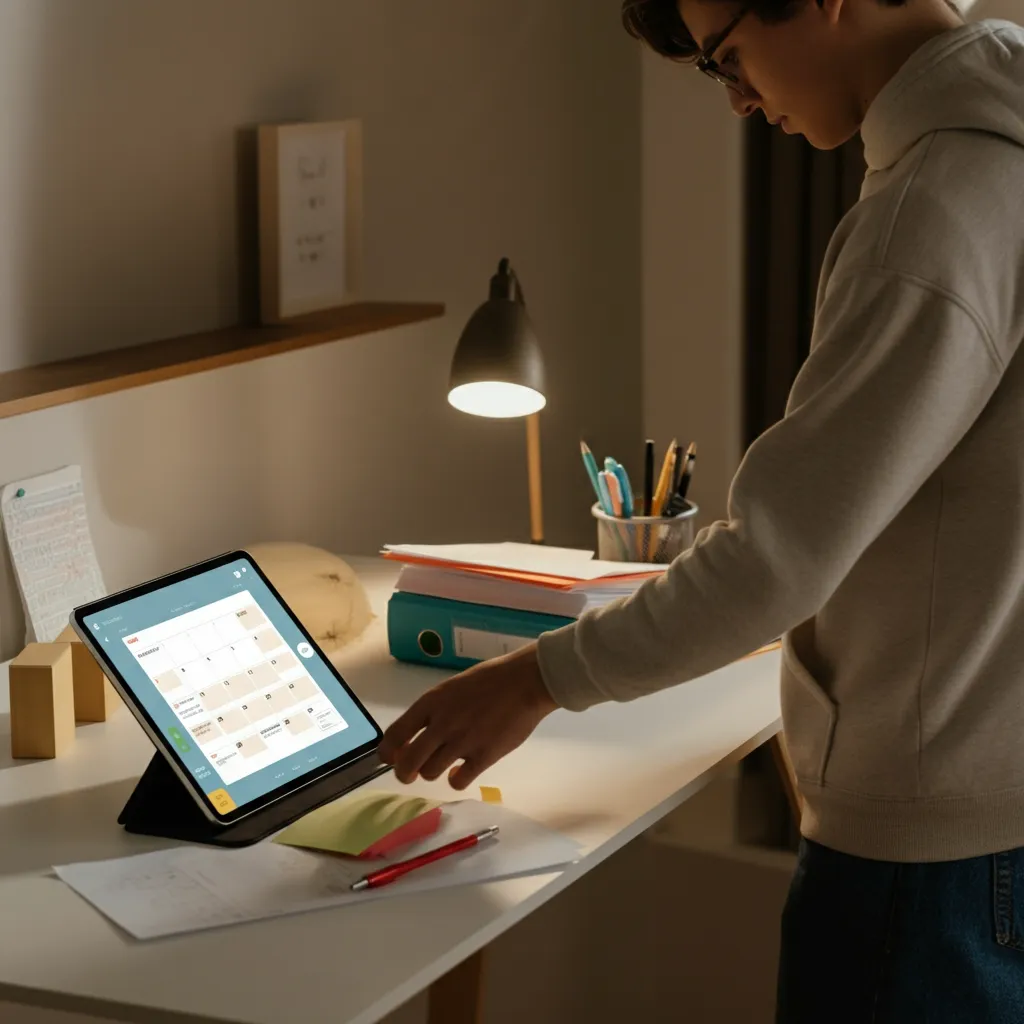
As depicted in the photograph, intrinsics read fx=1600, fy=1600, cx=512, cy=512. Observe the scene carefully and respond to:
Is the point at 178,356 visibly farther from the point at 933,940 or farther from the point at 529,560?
the point at 933,940

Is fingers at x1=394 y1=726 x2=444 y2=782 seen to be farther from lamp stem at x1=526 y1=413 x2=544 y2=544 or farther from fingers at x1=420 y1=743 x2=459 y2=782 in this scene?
lamp stem at x1=526 y1=413 x2=544 y2=544

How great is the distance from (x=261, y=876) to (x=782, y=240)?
171 cm

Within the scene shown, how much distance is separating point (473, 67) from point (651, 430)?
728 millimetres

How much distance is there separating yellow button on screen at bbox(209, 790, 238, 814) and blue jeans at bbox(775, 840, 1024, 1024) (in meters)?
0.48

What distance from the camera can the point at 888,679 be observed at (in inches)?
44.4

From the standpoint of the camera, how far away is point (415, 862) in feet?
3.85

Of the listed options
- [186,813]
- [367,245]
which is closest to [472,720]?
[186,813]

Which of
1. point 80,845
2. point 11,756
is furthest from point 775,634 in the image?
point 11,756

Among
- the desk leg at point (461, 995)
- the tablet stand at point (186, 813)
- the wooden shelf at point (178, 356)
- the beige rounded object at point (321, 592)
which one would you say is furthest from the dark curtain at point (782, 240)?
the tablet stand at point (186, 813)

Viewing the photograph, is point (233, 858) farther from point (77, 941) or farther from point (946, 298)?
point (946, 298)

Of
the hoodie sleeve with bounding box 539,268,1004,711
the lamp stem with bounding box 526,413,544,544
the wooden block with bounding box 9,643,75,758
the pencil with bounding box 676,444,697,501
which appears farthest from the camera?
the lamp stem with bounding box 526,413,544,544

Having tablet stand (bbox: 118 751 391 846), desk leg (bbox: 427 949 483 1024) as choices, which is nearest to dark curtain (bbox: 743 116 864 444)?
desk leg (bbox: 427 949 483 1024)

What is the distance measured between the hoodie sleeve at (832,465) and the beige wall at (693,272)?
1632 mm

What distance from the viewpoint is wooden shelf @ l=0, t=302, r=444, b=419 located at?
1.54 meters
